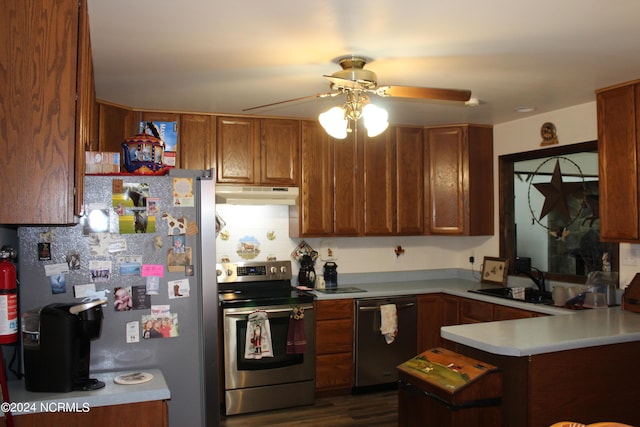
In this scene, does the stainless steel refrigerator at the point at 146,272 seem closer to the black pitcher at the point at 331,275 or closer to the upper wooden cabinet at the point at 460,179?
the black pitcher at the point at 331,275

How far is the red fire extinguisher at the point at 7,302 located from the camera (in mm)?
1917

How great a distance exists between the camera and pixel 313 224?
15.3ft

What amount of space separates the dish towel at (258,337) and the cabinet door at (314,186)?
34.9 inches

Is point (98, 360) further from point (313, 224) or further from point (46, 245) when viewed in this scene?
point (313, 224)

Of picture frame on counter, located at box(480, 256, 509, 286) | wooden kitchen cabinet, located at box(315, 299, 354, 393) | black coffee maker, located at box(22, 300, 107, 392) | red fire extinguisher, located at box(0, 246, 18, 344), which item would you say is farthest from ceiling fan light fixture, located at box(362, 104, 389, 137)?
picture frame on counter, located at box(480, 256, 509, 286)

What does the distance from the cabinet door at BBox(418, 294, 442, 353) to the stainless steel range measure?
3.40 feet

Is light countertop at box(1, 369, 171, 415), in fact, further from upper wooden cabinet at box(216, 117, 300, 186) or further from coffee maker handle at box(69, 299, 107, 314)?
upper wooden cabinet at box(216, 117, 300, 186)

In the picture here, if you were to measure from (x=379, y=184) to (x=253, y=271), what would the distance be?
4.59 feet

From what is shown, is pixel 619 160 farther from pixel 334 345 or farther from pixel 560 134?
pixel 334 345

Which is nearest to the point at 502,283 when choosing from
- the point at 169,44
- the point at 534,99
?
the point at 534,99

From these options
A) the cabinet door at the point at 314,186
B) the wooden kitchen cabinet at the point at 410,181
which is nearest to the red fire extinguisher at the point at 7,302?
the cabinet door at the point at 314,186

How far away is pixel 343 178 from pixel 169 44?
7.71 feet

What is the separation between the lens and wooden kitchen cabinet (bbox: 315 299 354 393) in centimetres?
439

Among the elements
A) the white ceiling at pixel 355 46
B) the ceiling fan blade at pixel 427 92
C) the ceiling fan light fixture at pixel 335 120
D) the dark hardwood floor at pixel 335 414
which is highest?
the white ceiling at pixel 355 46
